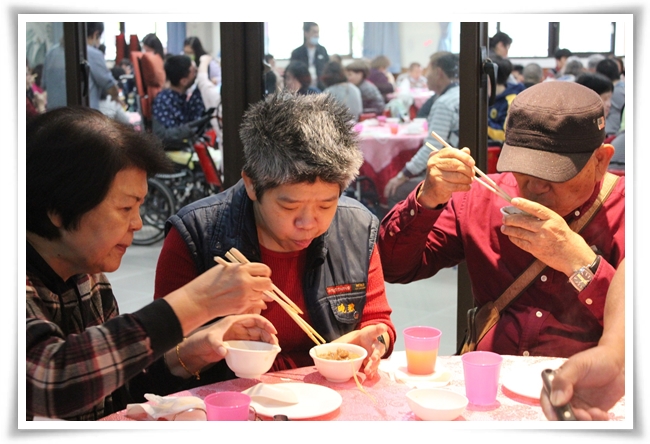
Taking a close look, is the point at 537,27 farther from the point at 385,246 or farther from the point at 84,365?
the point at 84,365

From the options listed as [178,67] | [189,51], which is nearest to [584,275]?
[189,51]

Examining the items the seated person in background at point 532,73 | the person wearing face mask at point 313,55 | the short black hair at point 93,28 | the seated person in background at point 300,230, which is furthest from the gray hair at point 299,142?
the short black hair at point 93,28

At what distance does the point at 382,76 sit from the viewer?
376cm

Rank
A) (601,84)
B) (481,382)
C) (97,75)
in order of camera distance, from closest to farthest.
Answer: (481,382) → (601,84) → (97,75)

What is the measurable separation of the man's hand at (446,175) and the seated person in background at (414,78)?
63.9 inches

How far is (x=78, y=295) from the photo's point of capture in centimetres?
169

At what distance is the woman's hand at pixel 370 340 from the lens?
182cm

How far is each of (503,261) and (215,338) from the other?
Answer: 36.2 inches

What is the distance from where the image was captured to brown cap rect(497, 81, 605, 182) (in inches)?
76.7

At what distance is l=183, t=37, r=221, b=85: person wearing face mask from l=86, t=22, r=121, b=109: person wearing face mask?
66 cm

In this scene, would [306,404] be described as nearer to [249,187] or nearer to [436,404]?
[436,404]

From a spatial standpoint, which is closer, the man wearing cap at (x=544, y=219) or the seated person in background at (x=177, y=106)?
the man wearing cap at (x=544, y=219)

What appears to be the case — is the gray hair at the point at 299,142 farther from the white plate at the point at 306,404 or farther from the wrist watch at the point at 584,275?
the wrist watch at the point at 584,275

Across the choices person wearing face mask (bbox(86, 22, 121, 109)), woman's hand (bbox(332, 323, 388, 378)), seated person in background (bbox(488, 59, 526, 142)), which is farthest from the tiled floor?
person wearing face mask (bbox(86, 22, 121, 109))
